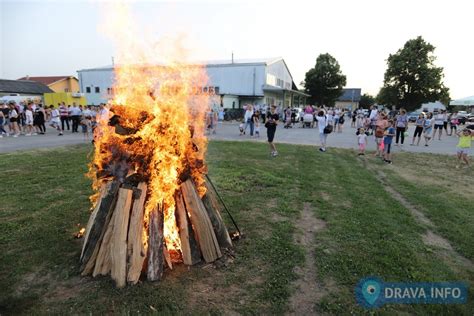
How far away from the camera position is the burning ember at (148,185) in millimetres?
3561

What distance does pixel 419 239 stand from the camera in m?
4.95

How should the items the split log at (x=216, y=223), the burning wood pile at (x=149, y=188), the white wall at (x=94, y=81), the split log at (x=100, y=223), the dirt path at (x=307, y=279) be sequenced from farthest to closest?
the white wall at (x=94, y=81) → the split log at (x=216, y=223) → the split log at (x=100, y=223) → the burning wood pile at (x=149, y=188) → the dirt path at (x=307, y=279)

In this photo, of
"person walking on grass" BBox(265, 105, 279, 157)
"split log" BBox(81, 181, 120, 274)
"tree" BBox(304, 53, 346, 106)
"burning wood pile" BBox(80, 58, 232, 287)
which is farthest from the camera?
"tree" BBox(304, 53, 346, 106)

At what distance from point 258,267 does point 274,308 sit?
30.9 inches

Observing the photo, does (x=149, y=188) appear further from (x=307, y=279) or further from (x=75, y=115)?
(x=75, y=115)

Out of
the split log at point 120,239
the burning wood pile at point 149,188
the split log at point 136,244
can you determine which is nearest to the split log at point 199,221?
the burning wood pile at point 149,188

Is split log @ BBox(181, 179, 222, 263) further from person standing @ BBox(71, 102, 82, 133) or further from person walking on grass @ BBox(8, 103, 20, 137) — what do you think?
person standing @ BBox(71, 102, 82, 133)

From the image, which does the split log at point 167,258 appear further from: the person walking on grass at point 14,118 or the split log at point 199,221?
the person walking on grass at point 14,118

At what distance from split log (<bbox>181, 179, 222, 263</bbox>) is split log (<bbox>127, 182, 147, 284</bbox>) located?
1.96 ft

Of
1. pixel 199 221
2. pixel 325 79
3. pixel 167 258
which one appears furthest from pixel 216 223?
pixel 325 79

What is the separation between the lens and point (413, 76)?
46.7m

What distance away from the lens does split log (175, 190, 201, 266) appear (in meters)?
3.89

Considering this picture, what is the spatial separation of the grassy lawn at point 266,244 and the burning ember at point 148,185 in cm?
30

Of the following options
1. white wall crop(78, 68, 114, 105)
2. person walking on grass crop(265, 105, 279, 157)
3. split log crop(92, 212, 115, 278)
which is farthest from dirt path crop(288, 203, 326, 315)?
white wall crop(78, 68, 114, 105)
